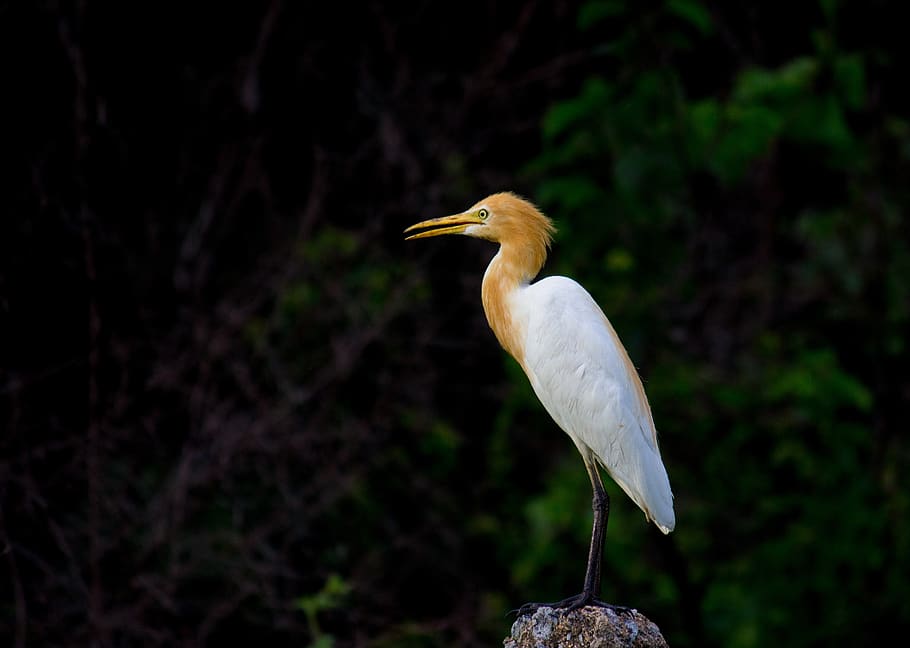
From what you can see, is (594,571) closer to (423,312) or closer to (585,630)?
(585,630)

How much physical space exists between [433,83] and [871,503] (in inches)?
133

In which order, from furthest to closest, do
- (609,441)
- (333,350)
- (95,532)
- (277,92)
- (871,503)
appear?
(871,503) < (277,92) < (333,350) < (95,532) < (609,441)

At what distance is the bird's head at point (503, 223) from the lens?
3.25 metres

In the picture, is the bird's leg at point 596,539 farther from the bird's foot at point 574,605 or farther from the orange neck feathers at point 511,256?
the orange neck feathers at point 511,256

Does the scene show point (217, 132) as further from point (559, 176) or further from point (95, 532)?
point (95, 532)

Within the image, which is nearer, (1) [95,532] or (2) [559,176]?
(1) [95,532]

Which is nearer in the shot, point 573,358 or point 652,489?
point 652,489

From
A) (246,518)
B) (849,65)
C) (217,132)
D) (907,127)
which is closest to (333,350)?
(246,518)

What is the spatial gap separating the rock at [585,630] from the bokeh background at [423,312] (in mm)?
1621

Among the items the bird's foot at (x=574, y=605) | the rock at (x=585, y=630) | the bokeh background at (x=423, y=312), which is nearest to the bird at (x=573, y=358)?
the bird's foot at (x=574, y=605)

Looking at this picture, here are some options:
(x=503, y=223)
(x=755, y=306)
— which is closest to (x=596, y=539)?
(x=503, y=223)

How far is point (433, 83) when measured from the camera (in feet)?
19.0

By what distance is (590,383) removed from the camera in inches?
125

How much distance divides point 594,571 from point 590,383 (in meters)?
0.50
